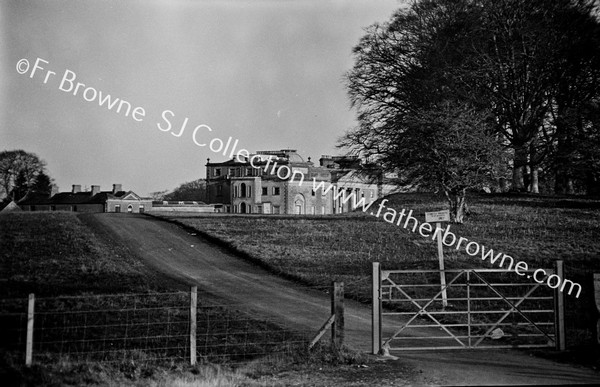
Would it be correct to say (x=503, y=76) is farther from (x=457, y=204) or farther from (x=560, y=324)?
(x=560, y=324)

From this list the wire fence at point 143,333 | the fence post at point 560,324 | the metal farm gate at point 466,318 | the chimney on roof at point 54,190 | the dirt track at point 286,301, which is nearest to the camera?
the dirt track at point 286,301

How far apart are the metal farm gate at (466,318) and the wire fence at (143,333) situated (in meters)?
2.00

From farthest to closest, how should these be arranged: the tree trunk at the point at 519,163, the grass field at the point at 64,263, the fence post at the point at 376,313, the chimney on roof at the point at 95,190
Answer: the chimney on roof at the point at 95,190 → the tree trunk at the point at 519,163 → the grass field at the point at 64,263 → the fence post at the point at 376,313

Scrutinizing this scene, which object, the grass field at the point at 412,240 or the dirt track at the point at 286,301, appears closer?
the dirt track at the point at 286,301

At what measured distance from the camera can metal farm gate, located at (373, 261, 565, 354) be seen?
11.4 metres

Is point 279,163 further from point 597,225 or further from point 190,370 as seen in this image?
point 190,370

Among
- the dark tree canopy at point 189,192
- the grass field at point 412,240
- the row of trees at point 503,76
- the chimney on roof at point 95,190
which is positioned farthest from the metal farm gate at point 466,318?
the dark tree canopy at point 189,192

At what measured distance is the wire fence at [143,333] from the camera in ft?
35.9

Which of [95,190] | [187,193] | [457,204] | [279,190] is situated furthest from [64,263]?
[187,193]

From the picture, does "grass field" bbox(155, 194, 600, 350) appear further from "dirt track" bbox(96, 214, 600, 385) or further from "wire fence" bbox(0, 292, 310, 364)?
"wire fence" bbox(0, 292, 310, 364)

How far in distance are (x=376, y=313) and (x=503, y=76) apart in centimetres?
3039

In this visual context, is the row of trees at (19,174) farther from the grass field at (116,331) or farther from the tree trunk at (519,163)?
the tree trunk at (519,163)

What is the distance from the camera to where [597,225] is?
2936 centimetres

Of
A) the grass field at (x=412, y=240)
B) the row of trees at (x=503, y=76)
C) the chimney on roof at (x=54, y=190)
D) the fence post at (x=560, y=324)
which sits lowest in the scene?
the fence post at (x=560, y=324)
